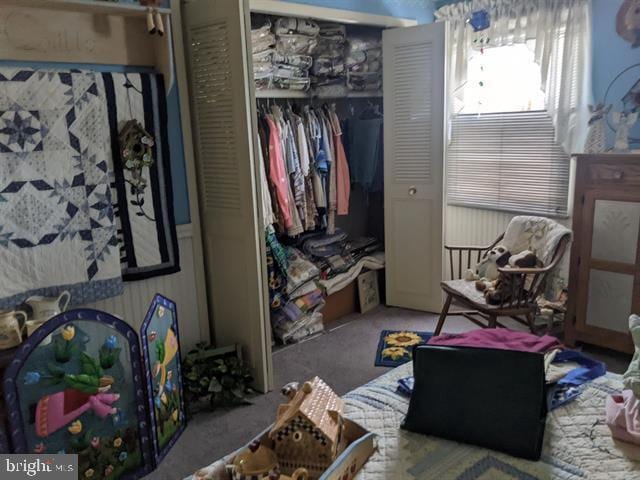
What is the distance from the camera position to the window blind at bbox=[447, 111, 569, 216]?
3.61 m

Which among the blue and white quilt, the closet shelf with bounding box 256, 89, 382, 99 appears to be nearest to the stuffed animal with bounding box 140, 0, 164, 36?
the blue and white quilt

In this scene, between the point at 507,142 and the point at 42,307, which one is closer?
the point at 42,307

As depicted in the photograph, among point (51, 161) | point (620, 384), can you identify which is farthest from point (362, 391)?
point (51, 161)

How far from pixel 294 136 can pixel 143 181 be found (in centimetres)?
112

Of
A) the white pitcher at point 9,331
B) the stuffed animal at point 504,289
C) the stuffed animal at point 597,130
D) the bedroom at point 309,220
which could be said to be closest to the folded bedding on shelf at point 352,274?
the bedroom at point 309,220

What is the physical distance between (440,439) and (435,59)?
2.82 m

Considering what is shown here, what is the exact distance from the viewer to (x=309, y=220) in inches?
140

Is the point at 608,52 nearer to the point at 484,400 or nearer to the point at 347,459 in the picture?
the point at 484,400

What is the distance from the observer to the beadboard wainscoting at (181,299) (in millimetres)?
2631

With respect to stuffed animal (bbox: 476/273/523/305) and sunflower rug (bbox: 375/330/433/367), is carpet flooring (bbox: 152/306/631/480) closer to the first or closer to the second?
sunflower rug (bbox: 375/330/433/367)

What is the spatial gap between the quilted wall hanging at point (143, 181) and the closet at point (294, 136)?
0.24m

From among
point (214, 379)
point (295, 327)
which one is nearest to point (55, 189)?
point (214, 379)

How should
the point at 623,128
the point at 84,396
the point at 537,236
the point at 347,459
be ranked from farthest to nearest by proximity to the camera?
the point at 537,236 → the point at 623,128 → the point at 84,396 → the point at 347,459

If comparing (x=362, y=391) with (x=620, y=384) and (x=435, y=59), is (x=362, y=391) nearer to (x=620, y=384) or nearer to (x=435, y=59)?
(x=620, y=384)
